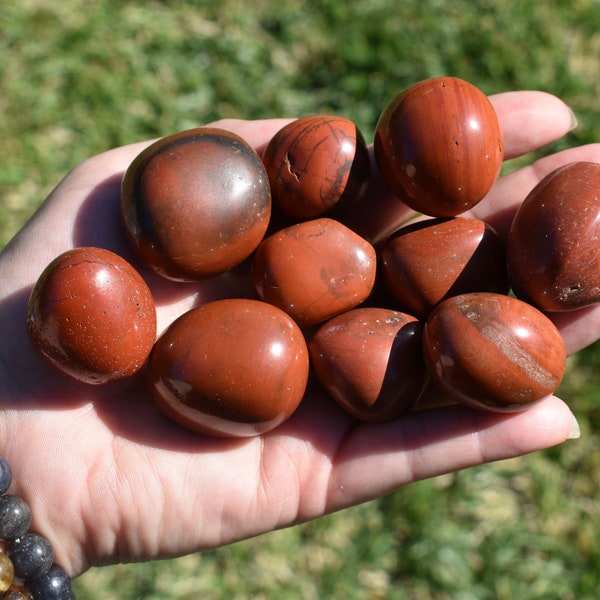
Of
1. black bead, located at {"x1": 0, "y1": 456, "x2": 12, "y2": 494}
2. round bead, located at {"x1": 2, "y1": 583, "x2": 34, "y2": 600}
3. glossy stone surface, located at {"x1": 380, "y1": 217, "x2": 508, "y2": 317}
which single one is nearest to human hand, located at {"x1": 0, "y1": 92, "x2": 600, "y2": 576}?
black bead, located at {"x1": 0, "y1": 456, "x2": 12, "y2": 494}

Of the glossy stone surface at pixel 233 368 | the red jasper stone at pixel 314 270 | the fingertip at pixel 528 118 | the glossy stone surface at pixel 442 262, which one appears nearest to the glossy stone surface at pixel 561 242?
the glossy stone surface at pixel 442 262

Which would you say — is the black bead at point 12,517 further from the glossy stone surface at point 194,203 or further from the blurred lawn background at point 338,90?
the blurred lawn background at point 338,90

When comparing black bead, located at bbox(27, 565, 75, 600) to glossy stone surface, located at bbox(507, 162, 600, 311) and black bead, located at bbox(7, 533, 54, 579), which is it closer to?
black bead, located at bbox(7, 533, 54, 579)

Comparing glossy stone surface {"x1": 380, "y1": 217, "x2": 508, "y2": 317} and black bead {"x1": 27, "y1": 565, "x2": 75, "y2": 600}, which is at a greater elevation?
glossy stone surface {"x1": 380, "y1": 217, "x2": 508, "y2": 317}

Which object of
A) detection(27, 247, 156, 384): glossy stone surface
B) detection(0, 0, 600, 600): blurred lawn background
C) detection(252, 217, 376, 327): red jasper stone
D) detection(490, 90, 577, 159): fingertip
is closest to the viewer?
detection(27, 247, 156, 384): glossy stone surface

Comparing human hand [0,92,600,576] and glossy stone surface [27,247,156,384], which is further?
human hand [0,92,600,576]

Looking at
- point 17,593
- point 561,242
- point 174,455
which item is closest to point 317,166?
point 561,242
